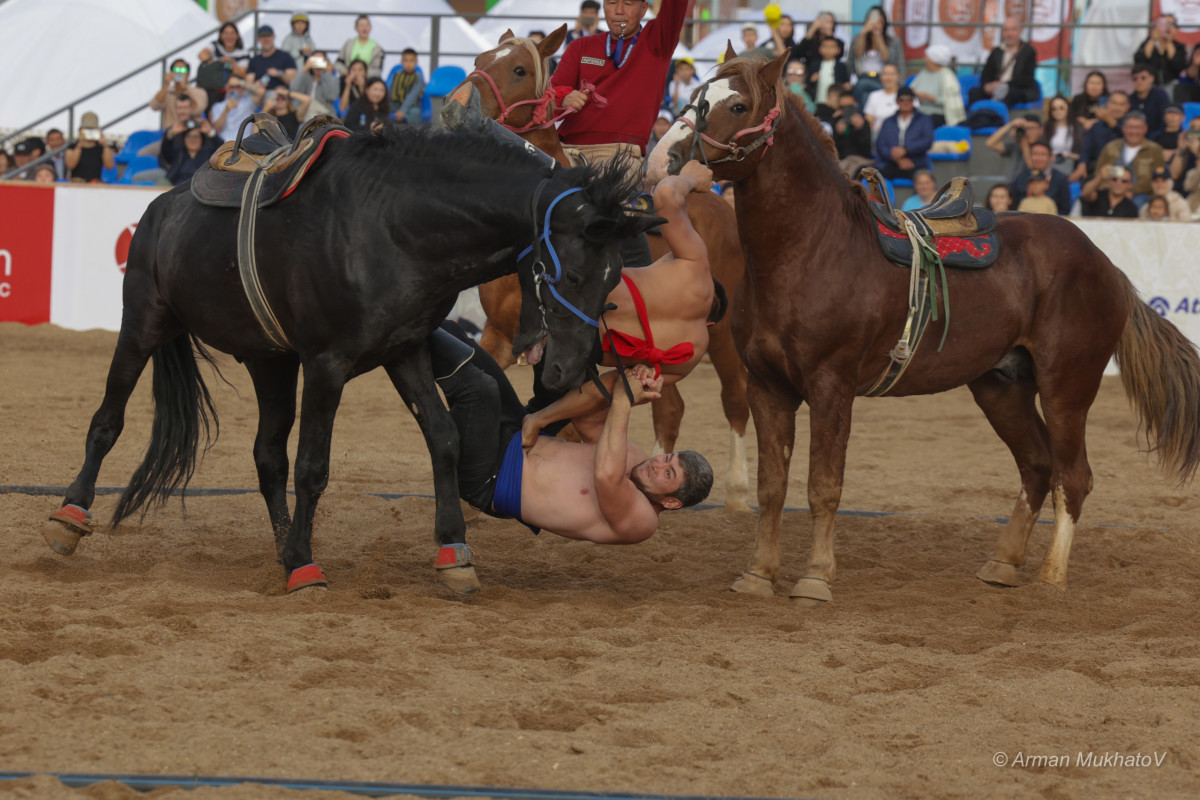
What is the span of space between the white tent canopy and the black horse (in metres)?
15.3

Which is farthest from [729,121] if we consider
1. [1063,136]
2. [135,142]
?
[135,142]

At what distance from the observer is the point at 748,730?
11.6 feet

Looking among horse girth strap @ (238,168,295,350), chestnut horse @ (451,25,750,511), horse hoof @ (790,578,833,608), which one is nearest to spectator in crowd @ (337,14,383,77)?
chestnut horse @ (451,25,750,511)

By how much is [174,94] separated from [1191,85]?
1279 centimetres

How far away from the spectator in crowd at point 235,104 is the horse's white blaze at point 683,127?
12.2m

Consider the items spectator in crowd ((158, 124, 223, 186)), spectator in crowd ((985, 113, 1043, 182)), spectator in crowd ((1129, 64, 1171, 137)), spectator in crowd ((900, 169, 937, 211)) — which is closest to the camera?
spectator in crowd ((900, 169, 937, 211))

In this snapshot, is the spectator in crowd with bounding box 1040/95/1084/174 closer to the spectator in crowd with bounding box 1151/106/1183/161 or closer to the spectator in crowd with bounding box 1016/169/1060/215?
the spectator in crowd with bounding box 1151/106/1183/161

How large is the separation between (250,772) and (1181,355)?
15.4 ft

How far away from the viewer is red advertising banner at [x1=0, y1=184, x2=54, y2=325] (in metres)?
12.8

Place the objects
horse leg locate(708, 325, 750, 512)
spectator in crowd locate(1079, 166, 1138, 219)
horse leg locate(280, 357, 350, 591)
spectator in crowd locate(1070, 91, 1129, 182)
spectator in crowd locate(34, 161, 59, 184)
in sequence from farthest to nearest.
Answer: spectator in crowd locate(34, 161, 59, 184) < spectator in crowd locate(1070, 91, 1129, 182) < spectator in crowd locate(1079, 166, 1138, 219) < horse leg locate(708, 325, 750, 512) < horse leg locate(280, 357, 350, 591)

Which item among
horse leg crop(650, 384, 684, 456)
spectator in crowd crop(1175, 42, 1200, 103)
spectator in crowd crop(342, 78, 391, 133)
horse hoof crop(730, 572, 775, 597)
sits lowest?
horse hoof crop(730, 572, 775, 597)

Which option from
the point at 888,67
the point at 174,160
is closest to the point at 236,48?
the point at 174,160

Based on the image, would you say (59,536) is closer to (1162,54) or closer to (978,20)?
(1162,54)

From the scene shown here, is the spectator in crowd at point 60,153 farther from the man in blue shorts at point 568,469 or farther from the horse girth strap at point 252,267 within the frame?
the man in blue shorts at point 568,469
